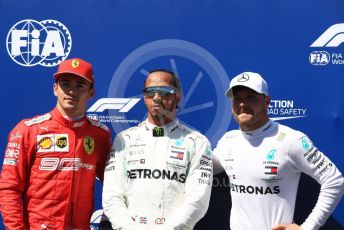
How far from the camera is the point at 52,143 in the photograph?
2.21 metres

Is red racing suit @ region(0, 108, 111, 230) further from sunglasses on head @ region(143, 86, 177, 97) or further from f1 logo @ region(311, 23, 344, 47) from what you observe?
f1 logo @ region(311, 23, 344, 47)

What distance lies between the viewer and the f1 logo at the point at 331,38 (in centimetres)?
264

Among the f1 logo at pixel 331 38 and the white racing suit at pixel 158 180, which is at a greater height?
the f1 logo at pixel 331 38

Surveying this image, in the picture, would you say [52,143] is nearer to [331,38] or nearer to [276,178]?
[276,178]

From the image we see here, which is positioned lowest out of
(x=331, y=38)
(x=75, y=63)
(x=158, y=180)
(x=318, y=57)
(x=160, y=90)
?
(x=158, y=180)

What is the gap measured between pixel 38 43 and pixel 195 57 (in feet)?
3.37

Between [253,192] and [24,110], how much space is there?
156 cm

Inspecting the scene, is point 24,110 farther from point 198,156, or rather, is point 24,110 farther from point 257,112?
point 257,112

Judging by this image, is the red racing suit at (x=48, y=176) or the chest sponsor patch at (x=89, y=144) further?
the chest sponsor patch at (x=89, y=144)

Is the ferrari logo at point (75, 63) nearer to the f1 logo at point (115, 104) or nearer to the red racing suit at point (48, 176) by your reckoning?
the red racing suit at point (48, 176)

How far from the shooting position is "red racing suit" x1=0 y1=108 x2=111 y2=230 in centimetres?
214

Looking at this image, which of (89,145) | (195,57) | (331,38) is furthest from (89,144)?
(331,38)

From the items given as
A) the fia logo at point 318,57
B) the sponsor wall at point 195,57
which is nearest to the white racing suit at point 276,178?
the sponsor wall at point 195,57

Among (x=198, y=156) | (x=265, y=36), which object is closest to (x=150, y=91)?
(x=198, y=156)
